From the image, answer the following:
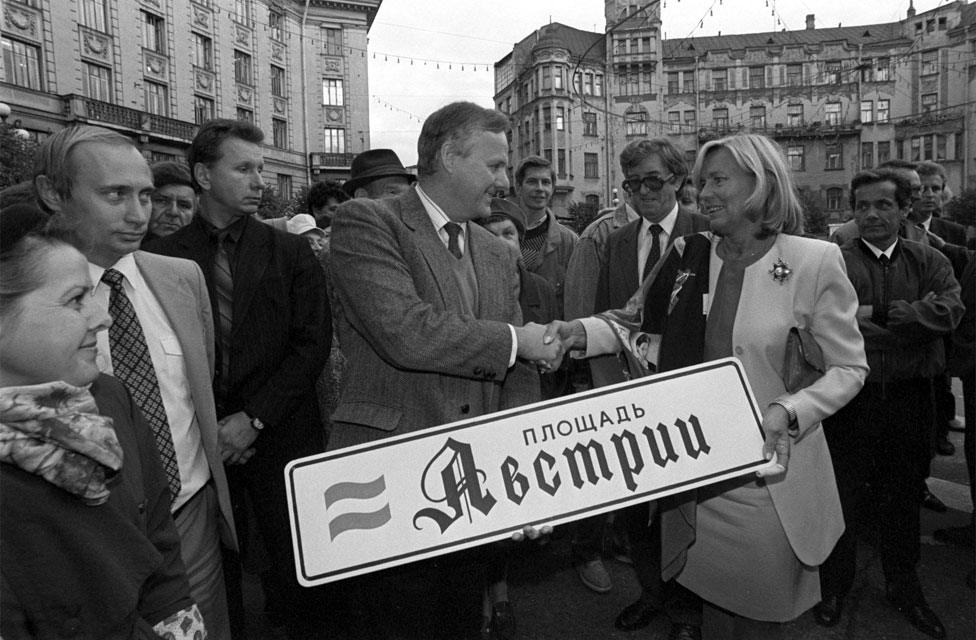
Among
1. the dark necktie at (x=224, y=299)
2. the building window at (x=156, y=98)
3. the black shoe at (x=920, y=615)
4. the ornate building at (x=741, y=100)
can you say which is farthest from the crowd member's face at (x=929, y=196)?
the ornate building at (x=741, y=100)

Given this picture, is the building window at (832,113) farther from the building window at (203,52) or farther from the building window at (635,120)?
the building window at (203,52)

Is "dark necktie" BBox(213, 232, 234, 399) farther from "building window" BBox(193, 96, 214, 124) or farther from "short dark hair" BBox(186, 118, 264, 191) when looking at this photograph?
"building window" BBox(193, 96, 214, 124)

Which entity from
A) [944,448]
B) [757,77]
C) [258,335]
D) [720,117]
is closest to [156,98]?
[258,335]

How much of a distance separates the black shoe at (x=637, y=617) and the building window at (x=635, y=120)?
2001 inches

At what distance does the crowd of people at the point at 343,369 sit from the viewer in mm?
1297

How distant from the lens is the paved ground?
127 inches

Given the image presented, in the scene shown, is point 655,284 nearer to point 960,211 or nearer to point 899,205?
point 899,205

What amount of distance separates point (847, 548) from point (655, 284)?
5.85ft

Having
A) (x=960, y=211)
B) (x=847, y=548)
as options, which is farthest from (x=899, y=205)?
(x=960, y=211)

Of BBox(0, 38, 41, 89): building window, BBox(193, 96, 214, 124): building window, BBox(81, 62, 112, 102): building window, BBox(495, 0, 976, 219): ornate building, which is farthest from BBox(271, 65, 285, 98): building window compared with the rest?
BBox(495, 0, 976, 219): ornate building

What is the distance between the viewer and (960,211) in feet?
120

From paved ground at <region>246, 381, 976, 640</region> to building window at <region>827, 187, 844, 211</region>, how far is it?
5329 centimetres

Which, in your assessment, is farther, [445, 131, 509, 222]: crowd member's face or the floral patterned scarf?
[445, 131, 509, 222]: crowd member's face

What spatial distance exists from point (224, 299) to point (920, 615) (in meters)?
3.42
